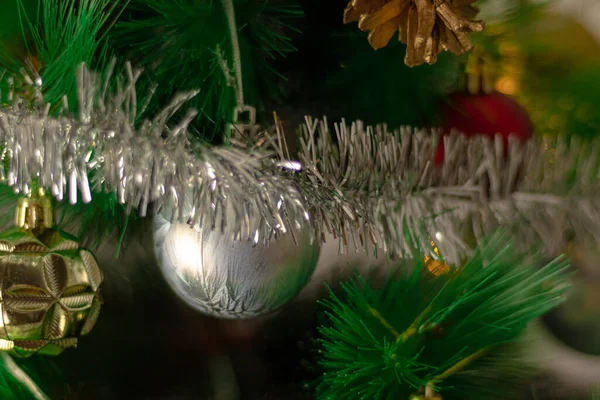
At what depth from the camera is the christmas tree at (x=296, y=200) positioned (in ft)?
0.81

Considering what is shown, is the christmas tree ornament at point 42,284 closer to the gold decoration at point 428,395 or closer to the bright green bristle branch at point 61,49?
the bright green bristle branch at point 61,49

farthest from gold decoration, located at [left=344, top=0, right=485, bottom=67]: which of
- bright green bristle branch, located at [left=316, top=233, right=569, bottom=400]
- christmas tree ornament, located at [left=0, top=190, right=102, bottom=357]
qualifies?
christmas tree ornament, located at [left=0, top=190, right=102, bottom=357]

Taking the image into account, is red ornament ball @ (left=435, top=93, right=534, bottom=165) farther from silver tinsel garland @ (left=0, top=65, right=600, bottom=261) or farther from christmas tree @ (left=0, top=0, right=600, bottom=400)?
silver tinsel garland @ (left=0, top=65, right=600, bottom=261)

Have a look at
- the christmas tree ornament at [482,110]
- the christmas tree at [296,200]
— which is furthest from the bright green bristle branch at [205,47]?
the christmas tree ornament at [482,110]

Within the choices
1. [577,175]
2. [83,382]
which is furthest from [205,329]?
[577,175]

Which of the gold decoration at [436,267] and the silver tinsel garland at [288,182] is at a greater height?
the silver tinsel garland at [288,182]

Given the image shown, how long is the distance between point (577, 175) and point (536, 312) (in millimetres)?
76

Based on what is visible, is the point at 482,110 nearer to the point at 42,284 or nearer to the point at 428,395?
the point at 428,395

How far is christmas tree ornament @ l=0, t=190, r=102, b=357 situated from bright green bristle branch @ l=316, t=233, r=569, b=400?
0.53 ft

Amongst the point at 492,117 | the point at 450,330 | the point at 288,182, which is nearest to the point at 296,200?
the point at 288,182

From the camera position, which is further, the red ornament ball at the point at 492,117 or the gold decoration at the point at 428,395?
the red ornament ball at the point at 492,117

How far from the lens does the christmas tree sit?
247 mm

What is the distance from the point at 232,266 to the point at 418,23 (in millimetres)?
183

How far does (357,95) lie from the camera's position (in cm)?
44
